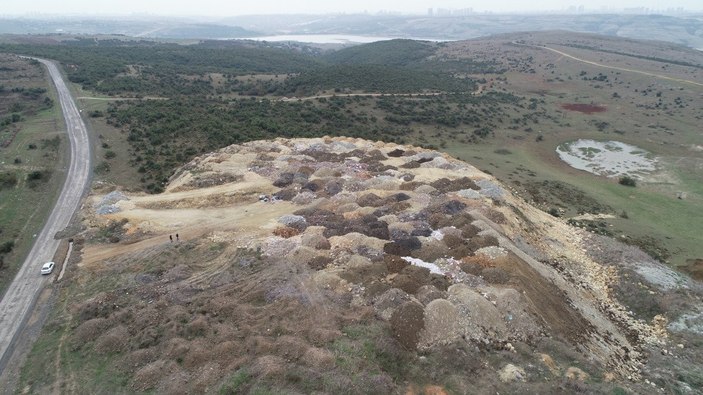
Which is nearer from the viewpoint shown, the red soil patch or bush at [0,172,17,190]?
bush at [0,172,17,190]

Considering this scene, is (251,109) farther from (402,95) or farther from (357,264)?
(357,264)

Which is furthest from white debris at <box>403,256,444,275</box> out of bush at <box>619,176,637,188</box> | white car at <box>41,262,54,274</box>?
bush at <box>619,176,637,188</box>

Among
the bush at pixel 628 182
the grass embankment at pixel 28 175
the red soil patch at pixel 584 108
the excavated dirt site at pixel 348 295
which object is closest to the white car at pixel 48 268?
the excavated dirt site at pixel 348 295

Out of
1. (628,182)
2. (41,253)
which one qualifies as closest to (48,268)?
(41,253)

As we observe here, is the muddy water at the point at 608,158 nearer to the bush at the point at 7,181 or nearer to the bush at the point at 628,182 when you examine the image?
the bush at the point at 628,182

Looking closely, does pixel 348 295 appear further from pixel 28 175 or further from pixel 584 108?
pixel 584 108

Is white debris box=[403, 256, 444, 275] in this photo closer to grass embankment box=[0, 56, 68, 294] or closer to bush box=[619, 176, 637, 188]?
grass embankment box=[0, 56, 68, 294]

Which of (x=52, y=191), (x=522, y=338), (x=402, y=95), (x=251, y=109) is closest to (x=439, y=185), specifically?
(x=522, y=338)
